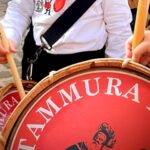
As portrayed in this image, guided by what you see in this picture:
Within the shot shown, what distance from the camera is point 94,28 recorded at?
69.5 inches

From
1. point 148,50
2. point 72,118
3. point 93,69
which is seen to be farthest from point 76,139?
point 148,50

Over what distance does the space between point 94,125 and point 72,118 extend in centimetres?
7

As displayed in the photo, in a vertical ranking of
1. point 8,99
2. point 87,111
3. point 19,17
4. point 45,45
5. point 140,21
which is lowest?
point 87,111

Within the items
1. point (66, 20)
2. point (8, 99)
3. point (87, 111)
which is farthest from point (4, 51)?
point (87, 111)

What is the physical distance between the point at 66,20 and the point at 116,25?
192mm

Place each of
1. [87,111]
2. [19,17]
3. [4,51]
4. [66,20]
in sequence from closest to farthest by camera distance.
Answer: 1. [87,111]
2. [4,51]
3. [66,20]
4. [19,17]

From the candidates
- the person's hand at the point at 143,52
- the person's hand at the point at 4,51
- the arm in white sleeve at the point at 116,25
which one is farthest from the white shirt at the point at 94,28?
the person's hand at the point at 143,52

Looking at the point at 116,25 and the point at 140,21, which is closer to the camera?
the point at 140,21

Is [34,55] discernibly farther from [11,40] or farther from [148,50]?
[148,50]

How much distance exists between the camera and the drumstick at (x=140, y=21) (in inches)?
51.4

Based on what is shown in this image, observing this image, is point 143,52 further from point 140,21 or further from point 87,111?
point 87,111

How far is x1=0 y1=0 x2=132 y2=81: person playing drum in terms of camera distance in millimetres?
1745

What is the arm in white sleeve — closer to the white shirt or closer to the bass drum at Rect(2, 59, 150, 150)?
the white shirt

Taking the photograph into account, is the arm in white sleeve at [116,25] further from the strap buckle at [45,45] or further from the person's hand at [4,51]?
the person's hand at [4,51]
